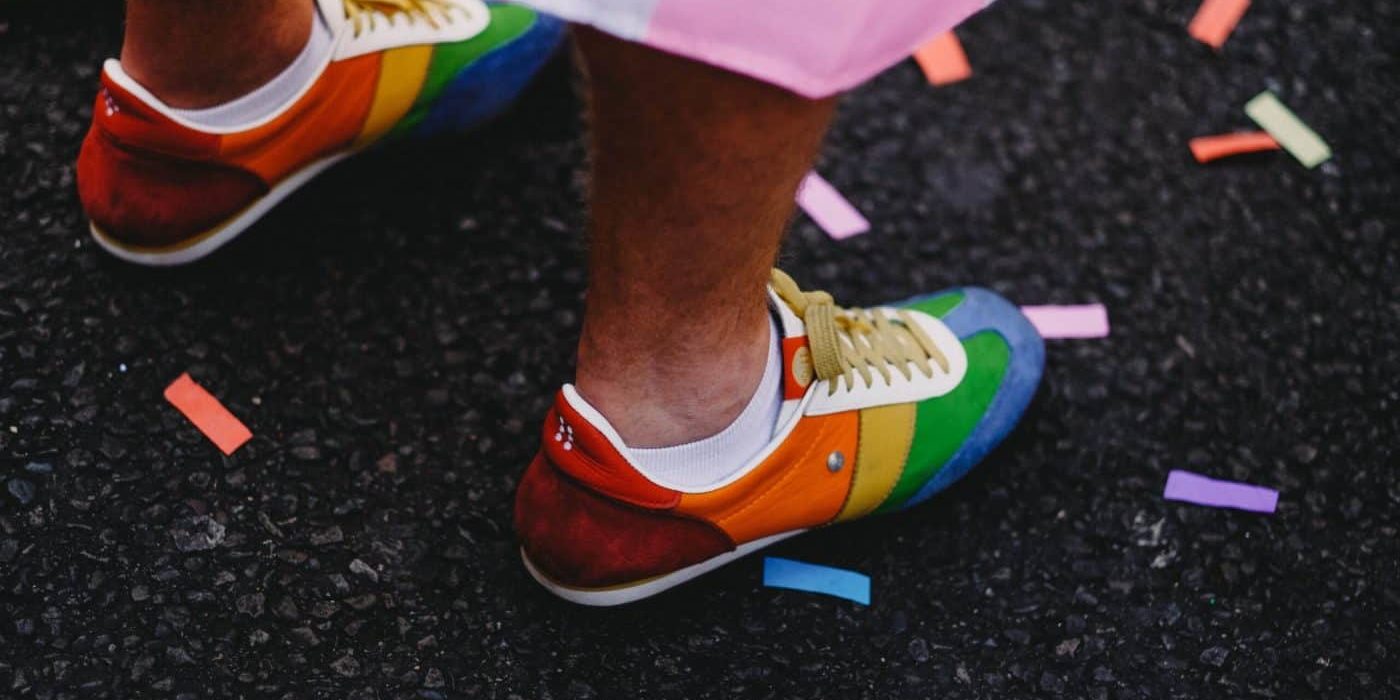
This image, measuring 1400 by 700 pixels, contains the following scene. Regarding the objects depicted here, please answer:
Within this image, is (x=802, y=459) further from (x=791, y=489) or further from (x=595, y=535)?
(x=595, y=535)

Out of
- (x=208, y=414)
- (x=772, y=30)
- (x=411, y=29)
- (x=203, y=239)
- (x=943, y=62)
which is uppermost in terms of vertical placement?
(x=772, y=30)

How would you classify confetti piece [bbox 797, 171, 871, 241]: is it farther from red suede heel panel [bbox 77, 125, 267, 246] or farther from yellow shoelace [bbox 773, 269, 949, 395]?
red suede heel panel [bbox 77, 125, 267, 246]

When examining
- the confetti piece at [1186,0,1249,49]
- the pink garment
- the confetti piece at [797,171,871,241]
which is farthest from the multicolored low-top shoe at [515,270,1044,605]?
the confetti piece at [1186,0,1249,49]

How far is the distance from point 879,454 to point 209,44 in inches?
36.6

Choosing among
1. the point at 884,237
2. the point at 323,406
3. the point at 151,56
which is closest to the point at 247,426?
the point at 323,406

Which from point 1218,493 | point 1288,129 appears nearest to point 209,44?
point 1218,493

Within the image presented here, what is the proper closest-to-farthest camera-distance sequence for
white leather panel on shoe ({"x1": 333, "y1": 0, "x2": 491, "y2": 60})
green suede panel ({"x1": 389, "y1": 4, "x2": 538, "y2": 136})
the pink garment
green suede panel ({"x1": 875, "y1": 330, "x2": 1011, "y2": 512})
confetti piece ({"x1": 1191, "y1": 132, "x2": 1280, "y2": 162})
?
the pink garment, green suede panel ({"x1": 875, "y1": 330, "x2": 1011, "y2": 512}), white leather panel on shoe ({"x1": 333, "y1": 0, "x2": 491, "y2": 60}), green suede panel ({"x1": 389, "y1": 4, "x2": 538, "y2": 136}), confetti piece ({"x1": 1191, "y1": 132, "x2": 1280, "y2": 162})

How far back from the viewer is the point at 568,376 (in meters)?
1.68

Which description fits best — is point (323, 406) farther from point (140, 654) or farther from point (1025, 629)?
point (1025, 629)

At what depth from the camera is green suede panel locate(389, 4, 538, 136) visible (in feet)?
5.69

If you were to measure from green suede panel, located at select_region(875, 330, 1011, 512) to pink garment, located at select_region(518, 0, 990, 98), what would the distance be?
64 centimetres

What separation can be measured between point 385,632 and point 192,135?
2.09ft

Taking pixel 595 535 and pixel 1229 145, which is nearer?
pixel 595 535

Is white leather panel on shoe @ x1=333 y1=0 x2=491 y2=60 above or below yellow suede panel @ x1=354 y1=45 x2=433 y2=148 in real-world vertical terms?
above
